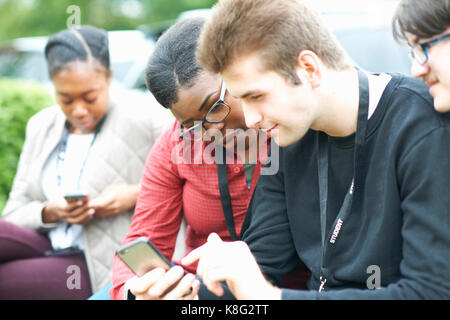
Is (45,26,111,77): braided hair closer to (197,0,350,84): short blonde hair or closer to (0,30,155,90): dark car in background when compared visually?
(197,0,350,84): short blonde hair

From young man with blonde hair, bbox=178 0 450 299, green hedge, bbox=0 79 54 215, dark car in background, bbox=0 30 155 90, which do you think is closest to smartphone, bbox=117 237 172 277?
young man with blonde hair, bbox=178 0 450 299

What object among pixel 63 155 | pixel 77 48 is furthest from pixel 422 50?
pixel 63 155

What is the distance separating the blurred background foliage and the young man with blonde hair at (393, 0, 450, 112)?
62.8ft

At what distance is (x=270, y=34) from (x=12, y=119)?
14.5 feet

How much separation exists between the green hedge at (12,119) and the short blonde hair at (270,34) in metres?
3.79

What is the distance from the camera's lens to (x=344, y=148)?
189 cm

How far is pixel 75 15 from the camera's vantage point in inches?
136

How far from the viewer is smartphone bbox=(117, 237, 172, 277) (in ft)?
Answer: 6.07

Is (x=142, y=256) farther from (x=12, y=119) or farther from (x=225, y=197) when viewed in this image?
(x=12, y=119)

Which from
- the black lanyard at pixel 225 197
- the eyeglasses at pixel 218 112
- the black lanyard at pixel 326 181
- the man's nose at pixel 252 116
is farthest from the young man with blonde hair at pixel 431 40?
the black lanyard at pixel 225 197

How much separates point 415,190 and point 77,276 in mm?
2007

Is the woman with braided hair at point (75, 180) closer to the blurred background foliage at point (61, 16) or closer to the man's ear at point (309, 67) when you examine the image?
the man's ear at point (309, 67)

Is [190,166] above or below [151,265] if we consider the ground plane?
above

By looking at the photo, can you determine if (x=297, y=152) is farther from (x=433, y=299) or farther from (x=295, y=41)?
(x=433, y=299)
